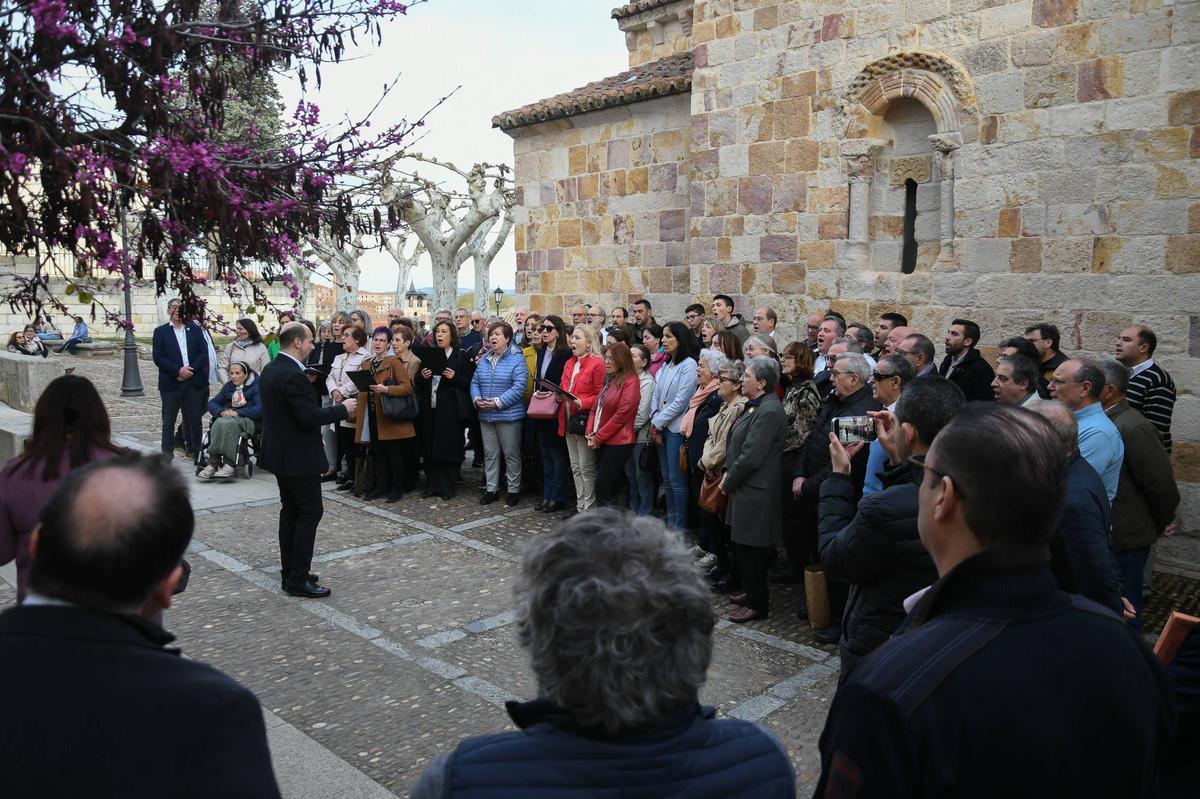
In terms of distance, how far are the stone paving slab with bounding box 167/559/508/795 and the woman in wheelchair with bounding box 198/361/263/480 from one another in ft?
11.7

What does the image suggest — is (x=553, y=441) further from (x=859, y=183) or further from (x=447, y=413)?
(x=859, y=183)

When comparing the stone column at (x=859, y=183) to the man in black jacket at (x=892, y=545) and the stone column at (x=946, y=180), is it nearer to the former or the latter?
the stone column at (x=946, y=180)

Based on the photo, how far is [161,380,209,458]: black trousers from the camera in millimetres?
10422

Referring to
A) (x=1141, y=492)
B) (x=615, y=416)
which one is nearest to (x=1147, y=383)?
(x=1141, y=492)

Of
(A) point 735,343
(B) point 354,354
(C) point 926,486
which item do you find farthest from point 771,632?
(B) point 354,354

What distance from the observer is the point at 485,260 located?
3375 centimetres

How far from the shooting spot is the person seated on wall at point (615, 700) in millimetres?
1423

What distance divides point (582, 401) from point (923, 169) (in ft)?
A: 14.3

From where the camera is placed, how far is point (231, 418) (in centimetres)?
968

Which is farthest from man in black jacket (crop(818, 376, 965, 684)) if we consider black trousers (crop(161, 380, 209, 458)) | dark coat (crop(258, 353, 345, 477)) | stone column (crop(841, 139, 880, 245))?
black trousers (crop(161, 380, 209, 458))

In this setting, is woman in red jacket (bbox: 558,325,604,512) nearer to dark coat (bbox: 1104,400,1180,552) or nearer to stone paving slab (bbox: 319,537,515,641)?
stone paving slab (bbox: 319,537,515,641)

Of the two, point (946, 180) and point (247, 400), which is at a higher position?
point (946, 180)

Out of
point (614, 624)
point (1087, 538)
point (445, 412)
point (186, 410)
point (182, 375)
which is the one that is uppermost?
point (614, 624)

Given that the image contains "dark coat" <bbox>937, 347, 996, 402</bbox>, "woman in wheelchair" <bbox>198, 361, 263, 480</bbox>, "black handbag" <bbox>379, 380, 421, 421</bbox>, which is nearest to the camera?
"dark coat" <bbox>937, 347, 996, 402</bbox>
